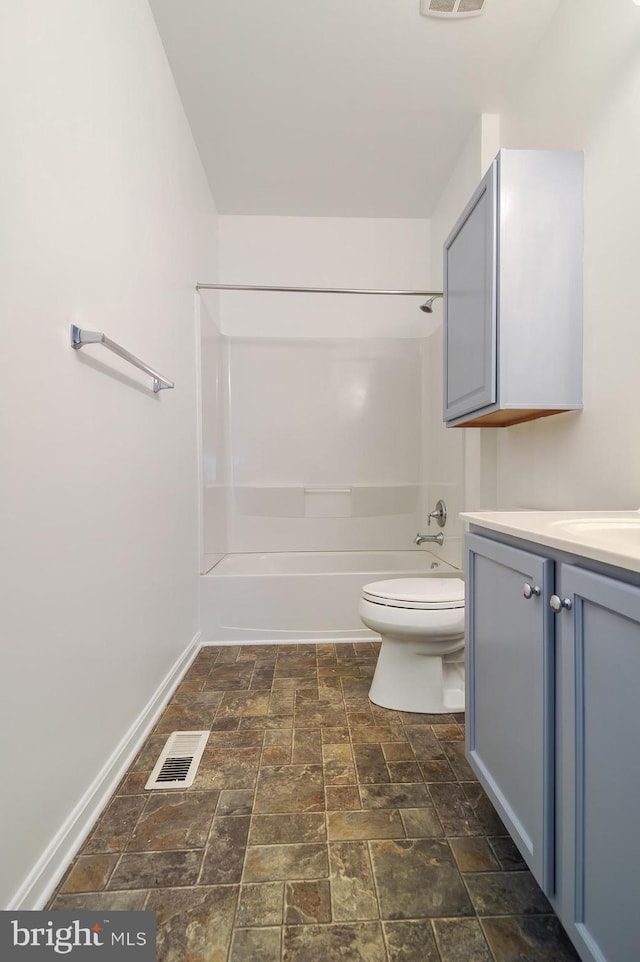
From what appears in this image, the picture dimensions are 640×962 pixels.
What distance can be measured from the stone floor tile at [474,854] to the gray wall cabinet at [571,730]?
169 mm

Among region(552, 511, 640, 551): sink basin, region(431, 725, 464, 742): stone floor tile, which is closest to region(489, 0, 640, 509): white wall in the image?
region(552, 511, 640, 551): sink basin

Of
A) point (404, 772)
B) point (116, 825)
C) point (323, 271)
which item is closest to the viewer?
point (116, 825)

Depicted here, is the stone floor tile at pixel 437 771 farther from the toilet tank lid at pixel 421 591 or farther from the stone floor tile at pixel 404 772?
the toilet tank lid at pixel 421 591

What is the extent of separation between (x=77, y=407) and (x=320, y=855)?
1.19 m

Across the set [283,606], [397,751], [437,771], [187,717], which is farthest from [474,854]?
[283,606]

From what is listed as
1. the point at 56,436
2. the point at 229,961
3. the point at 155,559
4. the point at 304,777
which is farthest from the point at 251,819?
the point at 56,436

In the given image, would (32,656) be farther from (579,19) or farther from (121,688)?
(579,19)

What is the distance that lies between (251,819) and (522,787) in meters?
0.69

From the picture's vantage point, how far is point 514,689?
0.98m

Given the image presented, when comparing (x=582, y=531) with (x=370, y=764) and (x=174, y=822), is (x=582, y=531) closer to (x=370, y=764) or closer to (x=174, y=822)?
(x=370, y=764)

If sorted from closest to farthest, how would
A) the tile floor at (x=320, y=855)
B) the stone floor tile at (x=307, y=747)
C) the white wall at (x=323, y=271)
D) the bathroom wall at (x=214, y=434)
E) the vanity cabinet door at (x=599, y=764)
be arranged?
1. the vanity cabinet door at (x=599, y=764)
2. the tile floor at (x=320, y=855)
3. the stone floor tile at (x=307, y=747)
4. the bathroom wall at (x=214, y=434)
5. the white wall at (x=323, y=271)

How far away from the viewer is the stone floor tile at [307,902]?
0.96 meters

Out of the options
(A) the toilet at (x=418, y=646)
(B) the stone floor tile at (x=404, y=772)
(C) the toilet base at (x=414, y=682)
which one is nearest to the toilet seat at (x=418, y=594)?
(A) the toilet at (x=418, y=646)

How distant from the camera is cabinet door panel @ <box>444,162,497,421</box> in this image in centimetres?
156
